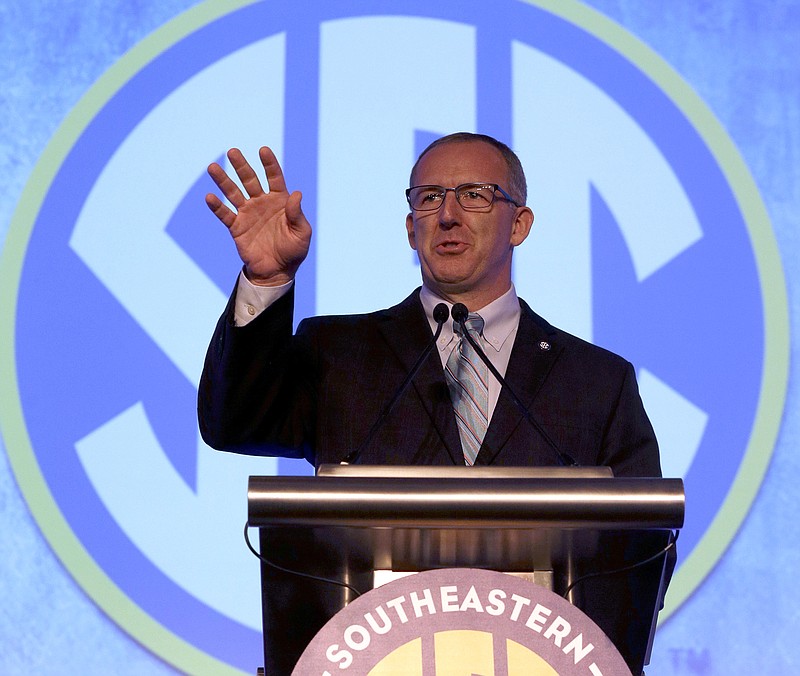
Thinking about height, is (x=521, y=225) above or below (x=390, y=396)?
above

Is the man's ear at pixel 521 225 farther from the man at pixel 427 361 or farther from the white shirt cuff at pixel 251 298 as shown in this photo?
the white shirt cuff at pixel 251 298

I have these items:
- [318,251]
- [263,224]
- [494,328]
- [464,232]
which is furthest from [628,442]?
[318,251]

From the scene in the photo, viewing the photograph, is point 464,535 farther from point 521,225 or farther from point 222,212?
point 521,225

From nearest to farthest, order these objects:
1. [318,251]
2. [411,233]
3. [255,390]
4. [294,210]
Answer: [294,210], [255,390], [411,233], [318,251]

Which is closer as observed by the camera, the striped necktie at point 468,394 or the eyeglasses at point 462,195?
the striped necktie at point 468,394

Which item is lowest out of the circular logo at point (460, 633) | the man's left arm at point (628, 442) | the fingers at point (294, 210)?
the circular logo at point (460, 633)

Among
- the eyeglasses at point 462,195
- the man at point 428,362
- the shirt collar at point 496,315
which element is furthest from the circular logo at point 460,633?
the eyeglasses at point 462,195

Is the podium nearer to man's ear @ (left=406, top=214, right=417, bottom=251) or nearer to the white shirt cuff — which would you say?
the white shirt cuff

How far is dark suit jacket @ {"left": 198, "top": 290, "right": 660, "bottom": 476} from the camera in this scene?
5.41 ft

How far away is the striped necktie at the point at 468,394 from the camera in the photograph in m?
1.73

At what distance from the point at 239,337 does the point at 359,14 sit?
166 centimetres

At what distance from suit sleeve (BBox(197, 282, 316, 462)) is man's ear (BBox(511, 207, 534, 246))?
1.66 ft

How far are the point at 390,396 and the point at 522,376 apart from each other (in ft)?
0.70

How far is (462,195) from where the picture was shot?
1.98 metres
